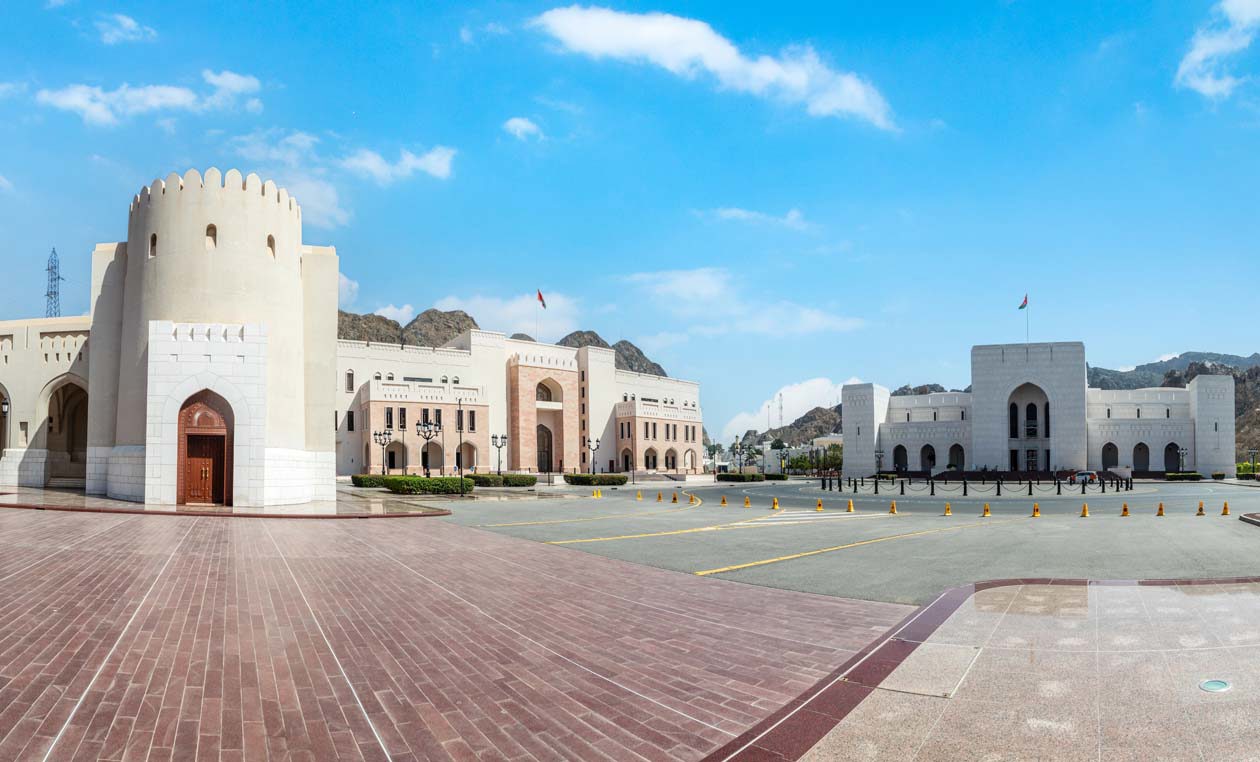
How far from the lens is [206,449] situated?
22109 millimetres

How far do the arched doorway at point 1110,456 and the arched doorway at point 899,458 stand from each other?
17.8 metres

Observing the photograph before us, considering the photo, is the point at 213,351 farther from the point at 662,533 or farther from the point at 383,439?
the point at 383,439

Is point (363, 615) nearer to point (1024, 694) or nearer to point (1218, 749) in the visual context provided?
point (1024, 694)

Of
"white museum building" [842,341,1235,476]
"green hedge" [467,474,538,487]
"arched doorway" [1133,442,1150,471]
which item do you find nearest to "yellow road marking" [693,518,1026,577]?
"green hedge" [467,474,538,487]

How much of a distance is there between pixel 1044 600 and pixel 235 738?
25.1 ft

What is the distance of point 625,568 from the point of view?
1052cm

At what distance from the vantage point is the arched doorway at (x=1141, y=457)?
68969mm

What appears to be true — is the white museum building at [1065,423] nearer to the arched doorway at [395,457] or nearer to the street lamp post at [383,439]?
the arched doorway at [395,457]

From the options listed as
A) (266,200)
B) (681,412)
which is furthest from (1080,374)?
(266,200)

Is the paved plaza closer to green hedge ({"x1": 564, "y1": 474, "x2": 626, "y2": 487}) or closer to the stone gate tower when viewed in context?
the stone gate tower

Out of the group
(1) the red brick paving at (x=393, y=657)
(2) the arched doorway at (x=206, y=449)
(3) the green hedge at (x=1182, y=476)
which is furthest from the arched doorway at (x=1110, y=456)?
(1) the red brick paving at (x=393, y=657)

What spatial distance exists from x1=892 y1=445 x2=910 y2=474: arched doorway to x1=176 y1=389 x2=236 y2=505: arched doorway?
66152 mm

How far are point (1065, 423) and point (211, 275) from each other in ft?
227

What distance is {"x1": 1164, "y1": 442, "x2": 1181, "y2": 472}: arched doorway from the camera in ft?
225
